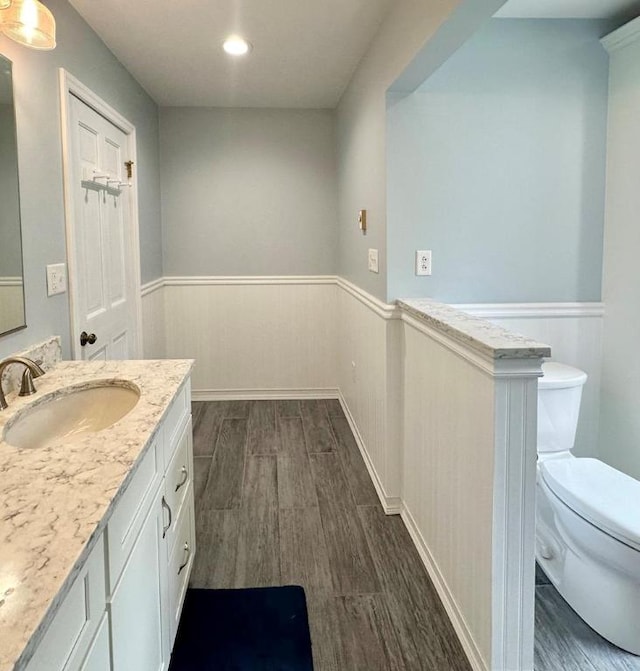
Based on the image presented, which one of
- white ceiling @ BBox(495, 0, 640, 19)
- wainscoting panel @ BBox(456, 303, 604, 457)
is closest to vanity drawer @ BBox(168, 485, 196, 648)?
wainscoting panel @ BBox(456, 303, 604, 457)

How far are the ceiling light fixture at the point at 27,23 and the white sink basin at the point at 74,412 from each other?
1017 millimetres

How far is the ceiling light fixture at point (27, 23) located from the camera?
64.2 inches

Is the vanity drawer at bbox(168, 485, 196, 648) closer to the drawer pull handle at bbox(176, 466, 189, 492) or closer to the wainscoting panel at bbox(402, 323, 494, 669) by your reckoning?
the drawer pull handle at bbox(176, 466, 189, 492)

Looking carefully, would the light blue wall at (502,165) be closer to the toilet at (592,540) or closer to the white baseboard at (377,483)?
the toilet at (592,540)

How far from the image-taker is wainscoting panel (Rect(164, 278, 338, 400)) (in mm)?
4676

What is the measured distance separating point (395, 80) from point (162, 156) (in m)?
2.52

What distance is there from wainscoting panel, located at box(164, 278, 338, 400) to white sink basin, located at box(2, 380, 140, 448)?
2.80 meters

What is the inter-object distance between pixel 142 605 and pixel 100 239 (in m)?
2.10

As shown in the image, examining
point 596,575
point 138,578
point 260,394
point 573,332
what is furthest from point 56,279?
point 260,394

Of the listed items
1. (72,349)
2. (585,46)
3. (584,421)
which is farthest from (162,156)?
(584,421)

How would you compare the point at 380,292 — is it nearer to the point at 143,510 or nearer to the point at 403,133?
the point at 403,133

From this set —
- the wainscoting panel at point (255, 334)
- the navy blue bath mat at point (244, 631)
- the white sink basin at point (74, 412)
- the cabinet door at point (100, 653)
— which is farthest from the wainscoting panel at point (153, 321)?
the cabinet door at point (100, 653)

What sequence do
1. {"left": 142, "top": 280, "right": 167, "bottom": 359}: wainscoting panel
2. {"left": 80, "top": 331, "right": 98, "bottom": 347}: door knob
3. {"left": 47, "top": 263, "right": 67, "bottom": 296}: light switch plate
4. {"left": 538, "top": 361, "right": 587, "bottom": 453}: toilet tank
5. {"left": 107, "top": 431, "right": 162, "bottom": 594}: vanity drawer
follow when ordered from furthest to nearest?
{"left": 142, "top": 280, "right": 167, "bottom": 359}: wainscoting panel < {"left": 80, "top": 331, "right": 98, "bottom": 347}: door knob < {"left": 538, "top": 361, "right": 587, "bottom": 453}: toilet tank < {"left": 47, "top": 263, "right": 67, "bottom": 296}: light switch plate < {"left": 107, "top": 431, "right": 162, "bottom": 594}: vanity drawer

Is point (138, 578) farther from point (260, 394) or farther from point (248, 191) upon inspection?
point (248, 191)
